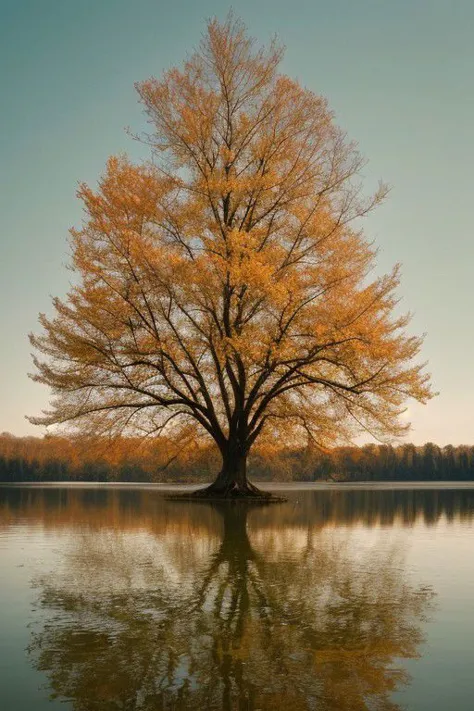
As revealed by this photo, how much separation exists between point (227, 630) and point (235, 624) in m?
0.21

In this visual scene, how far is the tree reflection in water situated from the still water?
15 millimetres

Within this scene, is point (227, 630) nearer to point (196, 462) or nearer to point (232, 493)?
point (232, 493)

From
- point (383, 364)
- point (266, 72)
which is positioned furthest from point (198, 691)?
point (266, 72)

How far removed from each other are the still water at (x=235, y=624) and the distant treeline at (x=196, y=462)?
13.6 meters

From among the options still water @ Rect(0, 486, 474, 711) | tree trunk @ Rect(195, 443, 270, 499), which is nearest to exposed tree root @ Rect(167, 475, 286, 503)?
tree trunk @ Rect(195, 443, 270, 499)

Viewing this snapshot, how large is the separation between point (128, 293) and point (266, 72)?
8520 millimetres

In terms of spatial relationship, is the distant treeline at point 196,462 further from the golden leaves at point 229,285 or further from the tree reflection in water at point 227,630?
the tree reflection in water at point 227,630

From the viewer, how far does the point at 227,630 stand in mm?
5582

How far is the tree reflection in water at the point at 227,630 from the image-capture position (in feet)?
13.9

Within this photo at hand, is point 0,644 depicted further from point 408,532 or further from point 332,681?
point 408,532

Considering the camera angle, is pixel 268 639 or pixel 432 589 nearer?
pixel 268 639

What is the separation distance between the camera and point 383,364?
72.6ft

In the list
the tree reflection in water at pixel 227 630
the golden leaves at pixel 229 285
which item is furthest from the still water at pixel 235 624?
the golden leaves at pixel 229 285

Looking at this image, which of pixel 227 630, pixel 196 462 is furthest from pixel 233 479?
pixel 227 630
